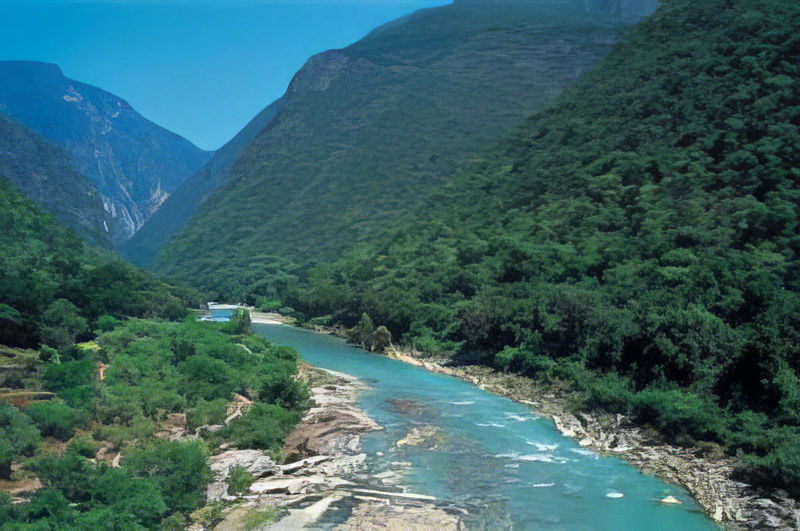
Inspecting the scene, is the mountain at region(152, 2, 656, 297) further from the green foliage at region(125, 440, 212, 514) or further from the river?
the green foliage at region(125, 440, 212, 514)

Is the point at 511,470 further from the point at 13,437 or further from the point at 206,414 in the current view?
the point at 13,437

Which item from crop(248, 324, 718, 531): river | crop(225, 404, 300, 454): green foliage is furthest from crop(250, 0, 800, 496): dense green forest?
crop(225, 404, 300, 454): green foliage

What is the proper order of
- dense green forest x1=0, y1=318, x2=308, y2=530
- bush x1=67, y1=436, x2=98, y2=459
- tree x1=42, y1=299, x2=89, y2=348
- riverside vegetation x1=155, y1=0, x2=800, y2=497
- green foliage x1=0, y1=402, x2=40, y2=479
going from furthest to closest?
1. tree x1=42, y1=299, x2=89, y2=348
2. riverside vegetation x1=155, y1=0, x2=800, y2=497
3. bush x1=67, y1=436, x2=98, y2=459
4. green foliage x1=0, y1=402, x2=40, y2=479
5. dense green forest x1=0, y1=318, x2=308, y2=530

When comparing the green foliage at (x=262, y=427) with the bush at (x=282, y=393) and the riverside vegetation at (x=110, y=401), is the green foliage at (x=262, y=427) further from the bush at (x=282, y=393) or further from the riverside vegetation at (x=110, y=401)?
the bush at (x=282, y=393)

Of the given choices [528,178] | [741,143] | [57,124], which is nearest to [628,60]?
[528,178]

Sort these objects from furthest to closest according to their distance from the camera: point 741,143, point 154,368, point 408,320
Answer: point 408,320
point 741,143
point 154,368

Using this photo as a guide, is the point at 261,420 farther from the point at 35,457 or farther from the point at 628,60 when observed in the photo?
the point at 628,60
